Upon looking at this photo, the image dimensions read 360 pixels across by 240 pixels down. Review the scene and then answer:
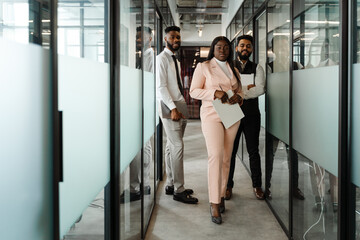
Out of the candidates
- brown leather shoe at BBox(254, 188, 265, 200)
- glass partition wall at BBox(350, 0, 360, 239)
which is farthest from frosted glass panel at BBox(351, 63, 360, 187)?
brown leather shoe at BBox(254, 188, 265, 200)

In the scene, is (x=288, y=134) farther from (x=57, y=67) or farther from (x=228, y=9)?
(x=228, y=9)

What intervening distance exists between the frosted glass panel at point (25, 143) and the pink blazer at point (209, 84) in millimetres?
2237

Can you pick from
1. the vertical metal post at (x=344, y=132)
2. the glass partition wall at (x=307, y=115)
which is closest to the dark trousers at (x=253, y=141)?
the glass partition wall at (x=307, y=115)

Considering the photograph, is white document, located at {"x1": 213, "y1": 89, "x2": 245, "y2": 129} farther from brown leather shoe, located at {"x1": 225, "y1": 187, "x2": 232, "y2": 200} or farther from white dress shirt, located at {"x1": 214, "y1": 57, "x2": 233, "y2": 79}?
brown leather shoe, located at {"x1": 225, "y1": 187, "x2": 232, "y2": 200}

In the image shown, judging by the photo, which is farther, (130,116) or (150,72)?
(150,72)

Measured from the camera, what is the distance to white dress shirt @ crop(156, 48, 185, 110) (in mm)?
3781

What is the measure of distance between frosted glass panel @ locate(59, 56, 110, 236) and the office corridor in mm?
1466

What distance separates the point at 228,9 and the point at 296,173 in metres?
6.32

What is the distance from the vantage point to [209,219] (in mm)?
3455

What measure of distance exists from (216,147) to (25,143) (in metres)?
2.38

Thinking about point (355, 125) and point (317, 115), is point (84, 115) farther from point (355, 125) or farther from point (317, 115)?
point (317, 115)

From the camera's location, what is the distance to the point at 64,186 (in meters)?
1.29

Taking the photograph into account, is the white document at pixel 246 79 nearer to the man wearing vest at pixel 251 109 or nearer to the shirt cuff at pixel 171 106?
the man wearing vest at pixel 251 109

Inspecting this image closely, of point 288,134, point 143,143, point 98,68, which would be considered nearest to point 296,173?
point 288,134
